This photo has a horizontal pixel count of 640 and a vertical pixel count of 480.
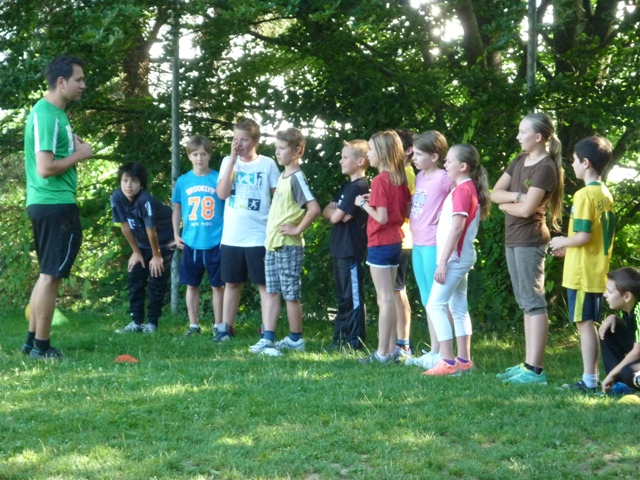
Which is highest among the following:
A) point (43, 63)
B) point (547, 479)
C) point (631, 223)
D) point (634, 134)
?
point (43, 63)

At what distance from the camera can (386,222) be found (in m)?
7.14

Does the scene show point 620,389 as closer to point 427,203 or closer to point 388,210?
point 427,203

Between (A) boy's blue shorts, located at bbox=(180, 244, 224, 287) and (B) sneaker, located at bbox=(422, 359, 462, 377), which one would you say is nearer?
(B) sneaker, located at bbox=(422, 359, 462, 377)

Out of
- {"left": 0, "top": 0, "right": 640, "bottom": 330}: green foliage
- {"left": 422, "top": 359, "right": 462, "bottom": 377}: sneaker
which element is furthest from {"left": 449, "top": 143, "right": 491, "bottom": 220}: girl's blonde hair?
{"left": 0, "top": 0, "right": 640, "bottom": 330}: green foliage

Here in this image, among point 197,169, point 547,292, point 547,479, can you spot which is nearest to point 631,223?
point 547,292

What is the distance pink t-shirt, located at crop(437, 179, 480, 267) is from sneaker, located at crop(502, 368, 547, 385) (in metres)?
0.87

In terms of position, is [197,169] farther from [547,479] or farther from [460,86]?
[547,479]

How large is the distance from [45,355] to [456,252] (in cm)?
316

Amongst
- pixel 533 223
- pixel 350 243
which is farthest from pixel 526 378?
pixel 350 243

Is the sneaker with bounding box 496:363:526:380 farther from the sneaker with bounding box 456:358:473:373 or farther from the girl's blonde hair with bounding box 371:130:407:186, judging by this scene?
the girl's blonde hair with bounding box 371:130:407:186

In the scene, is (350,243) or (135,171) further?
(135,171)

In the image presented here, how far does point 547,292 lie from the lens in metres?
9.13

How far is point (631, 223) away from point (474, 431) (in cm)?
503

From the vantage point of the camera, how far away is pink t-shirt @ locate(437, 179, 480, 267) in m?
6.61
